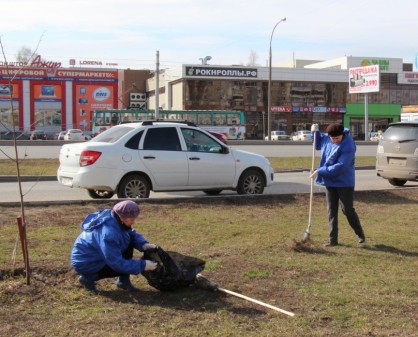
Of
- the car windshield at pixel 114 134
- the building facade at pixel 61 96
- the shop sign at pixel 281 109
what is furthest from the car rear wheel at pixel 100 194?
the shop sign at pixel 281 109

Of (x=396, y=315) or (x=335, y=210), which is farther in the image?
(x=335, y=210)

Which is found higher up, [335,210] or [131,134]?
[131,134]

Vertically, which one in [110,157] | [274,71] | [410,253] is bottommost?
[410,253]

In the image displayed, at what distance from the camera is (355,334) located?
415 centimetres

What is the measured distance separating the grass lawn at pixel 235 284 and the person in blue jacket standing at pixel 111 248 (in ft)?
0.57

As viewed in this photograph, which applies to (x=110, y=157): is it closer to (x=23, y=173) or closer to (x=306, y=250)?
(x=306, y=250)

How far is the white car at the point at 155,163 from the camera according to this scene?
1060cm

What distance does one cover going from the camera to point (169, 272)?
16.4 ft

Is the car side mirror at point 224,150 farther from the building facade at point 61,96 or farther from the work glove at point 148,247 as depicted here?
the building facade at point 61,96

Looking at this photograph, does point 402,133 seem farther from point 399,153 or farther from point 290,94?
point 290,94

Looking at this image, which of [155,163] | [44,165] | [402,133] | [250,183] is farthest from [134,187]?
[44,165]

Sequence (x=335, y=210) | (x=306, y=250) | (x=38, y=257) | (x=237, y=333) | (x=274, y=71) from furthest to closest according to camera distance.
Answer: (x=274, y=71), (x=335, y=210), (x=306, y=250), (x=38, y=257), (x=237, y=333)

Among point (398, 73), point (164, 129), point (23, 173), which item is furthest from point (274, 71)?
point (164, 129)

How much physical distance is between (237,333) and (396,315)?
139 centimetres
